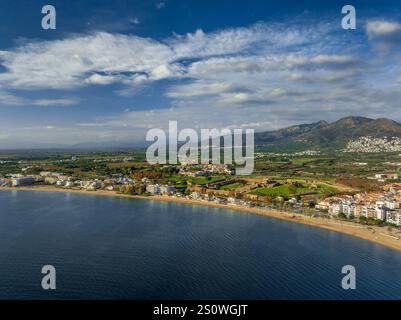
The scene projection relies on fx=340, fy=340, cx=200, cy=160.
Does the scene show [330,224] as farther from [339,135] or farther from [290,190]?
[339,135]

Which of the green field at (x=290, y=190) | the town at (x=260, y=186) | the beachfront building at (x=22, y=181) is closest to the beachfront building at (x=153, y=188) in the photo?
the town at (x=260, y=186)

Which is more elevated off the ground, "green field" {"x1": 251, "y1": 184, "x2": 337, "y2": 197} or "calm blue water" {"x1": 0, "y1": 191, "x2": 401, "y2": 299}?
"green field" {"x1": 251, "y1": 184, "x2": 337, "y2": 197}

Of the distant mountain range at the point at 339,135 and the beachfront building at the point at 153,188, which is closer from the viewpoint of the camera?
the beachfront building at the point at 153,188

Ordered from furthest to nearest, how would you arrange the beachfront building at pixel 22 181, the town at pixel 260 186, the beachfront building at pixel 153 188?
1. the beachfront building at pixel 22 181
2. the beachfront building at pixel 153 188
3. the town at pixel 260 186

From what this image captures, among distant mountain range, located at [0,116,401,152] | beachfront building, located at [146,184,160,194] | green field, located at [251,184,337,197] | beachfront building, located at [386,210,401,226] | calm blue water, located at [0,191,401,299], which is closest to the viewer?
calm blue water, located at [0,191,401,299]

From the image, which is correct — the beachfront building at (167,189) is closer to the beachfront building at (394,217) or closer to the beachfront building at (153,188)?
the beachfront building at (153,188)

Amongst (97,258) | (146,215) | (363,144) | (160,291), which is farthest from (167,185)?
(363,144)

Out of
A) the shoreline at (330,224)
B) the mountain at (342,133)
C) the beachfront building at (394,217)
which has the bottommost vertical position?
the shoreline at (330,224)

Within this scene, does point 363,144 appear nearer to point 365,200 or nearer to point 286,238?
point 365,200

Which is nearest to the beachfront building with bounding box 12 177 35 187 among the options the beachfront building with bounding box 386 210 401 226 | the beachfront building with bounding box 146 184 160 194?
the beachfront building with bounding box 146 184 160 194

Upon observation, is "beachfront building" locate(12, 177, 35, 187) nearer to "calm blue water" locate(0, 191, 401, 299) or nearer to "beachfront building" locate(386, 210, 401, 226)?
"calm blue water" locate(0, 191, 401, 299)
